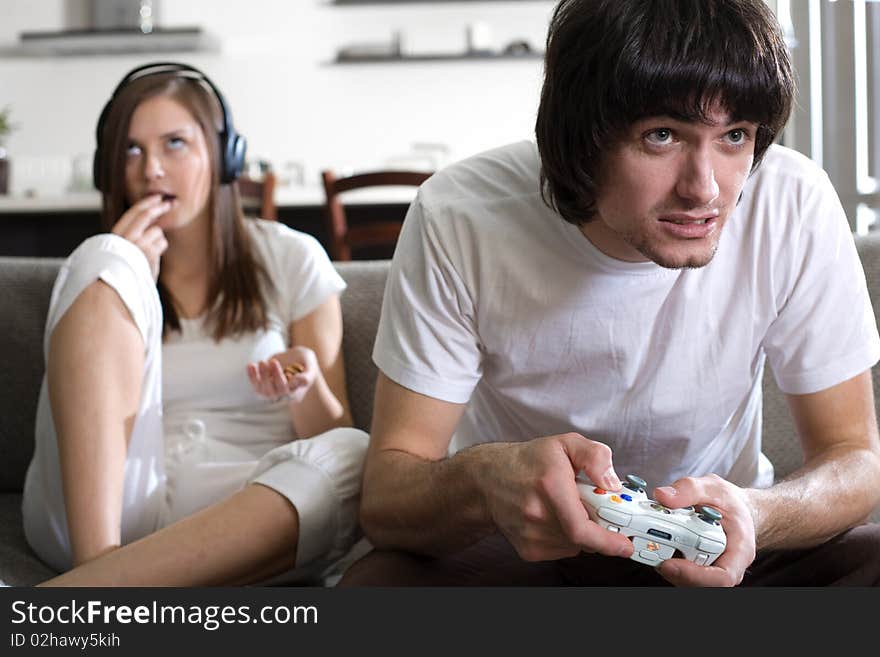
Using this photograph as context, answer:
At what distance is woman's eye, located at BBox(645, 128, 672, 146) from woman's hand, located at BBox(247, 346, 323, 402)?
0.55m

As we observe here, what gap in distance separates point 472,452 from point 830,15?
279 centimetres

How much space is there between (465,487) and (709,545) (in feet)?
0.73

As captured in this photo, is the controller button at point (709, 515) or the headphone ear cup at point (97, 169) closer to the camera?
the controller button at point (709, 515)

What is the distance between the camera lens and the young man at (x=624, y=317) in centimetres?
90

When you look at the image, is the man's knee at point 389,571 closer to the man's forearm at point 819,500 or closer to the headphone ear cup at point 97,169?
the man's forearm at point 819,500

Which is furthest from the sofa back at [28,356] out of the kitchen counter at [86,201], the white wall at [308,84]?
the white wall at [308,84]

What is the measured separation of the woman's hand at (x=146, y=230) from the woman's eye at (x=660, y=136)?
78 centimetres

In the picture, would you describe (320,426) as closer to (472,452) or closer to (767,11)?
(472,452)

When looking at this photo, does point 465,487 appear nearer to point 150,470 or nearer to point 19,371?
point 150,470

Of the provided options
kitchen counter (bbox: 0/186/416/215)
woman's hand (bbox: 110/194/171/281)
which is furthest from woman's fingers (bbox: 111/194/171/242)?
kitchen counter (bbox: 0/186/416/215)

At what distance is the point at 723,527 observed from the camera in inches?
31.2

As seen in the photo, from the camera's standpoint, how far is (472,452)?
2.94 feet

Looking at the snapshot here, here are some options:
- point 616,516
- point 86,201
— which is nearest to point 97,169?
point 616,516

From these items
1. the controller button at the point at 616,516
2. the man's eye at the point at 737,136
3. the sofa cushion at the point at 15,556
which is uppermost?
the man's eye at the point at 737,136
